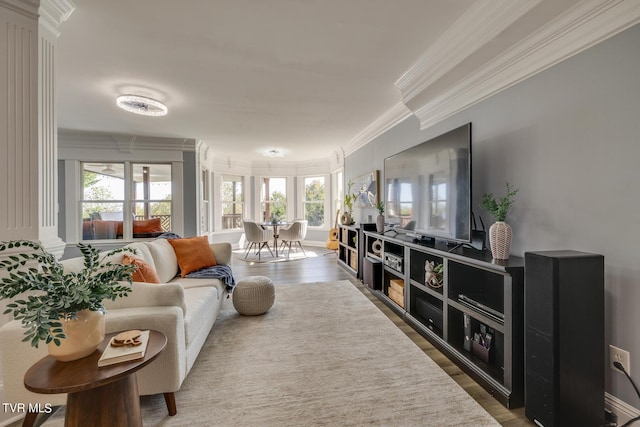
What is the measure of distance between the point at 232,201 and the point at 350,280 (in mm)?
4688

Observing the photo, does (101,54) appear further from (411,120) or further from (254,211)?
(254,211)

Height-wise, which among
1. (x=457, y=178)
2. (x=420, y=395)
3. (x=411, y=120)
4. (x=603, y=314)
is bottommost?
(x=420, y=395)

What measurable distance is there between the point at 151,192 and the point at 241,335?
4.17 meters

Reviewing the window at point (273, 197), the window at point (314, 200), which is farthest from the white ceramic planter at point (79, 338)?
the window at point (273, 197)

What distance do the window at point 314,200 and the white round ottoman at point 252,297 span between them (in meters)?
5.04

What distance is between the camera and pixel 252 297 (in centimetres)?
290

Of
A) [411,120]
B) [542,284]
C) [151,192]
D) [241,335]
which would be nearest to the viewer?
[542,284]

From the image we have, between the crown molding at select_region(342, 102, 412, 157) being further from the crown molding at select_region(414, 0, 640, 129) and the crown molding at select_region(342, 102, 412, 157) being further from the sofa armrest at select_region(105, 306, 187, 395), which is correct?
the sofa armrest at select_region(105, 306, 187, 395)

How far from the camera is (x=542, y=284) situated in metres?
1.43

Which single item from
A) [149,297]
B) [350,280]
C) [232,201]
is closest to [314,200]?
[232,201]

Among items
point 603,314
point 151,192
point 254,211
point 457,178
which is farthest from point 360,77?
point 254,211

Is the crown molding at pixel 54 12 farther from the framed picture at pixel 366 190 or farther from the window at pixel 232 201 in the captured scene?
the window at pixel 232 201

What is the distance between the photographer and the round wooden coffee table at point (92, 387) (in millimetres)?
1017

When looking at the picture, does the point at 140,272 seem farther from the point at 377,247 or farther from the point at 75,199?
the point at 75,199
